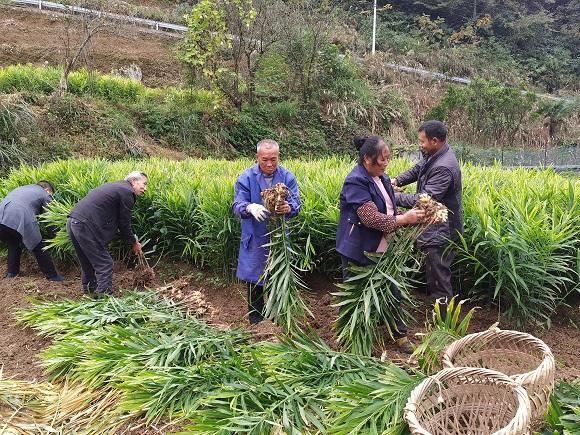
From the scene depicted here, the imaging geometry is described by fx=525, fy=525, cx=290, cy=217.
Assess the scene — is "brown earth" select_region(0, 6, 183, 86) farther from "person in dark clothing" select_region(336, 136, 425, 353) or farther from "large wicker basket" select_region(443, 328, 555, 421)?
"large wicker basket" select_region(443, 328, 555, 421)

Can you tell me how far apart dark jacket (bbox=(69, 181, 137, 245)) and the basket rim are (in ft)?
11.1

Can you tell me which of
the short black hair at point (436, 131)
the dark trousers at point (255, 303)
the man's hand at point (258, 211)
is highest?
the short black hair at point (436, 131)

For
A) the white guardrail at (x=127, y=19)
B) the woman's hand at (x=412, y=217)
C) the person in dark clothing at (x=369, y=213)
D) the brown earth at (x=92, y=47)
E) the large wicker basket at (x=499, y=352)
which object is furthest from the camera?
the brown earth at (x=92, y=47)

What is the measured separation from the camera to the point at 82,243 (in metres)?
5.01

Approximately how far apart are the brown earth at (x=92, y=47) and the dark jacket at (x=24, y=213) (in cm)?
1319

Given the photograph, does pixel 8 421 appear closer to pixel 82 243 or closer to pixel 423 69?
pixel 82 243

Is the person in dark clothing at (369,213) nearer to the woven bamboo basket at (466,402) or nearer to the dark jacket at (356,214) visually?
the dark jacket at (356,214)

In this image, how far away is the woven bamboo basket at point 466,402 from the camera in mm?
2584

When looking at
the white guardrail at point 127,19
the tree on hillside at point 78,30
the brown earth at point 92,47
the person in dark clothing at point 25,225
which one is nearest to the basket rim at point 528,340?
the person in dark clothing at point 25,225

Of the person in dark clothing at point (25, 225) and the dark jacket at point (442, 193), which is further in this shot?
the person in dark clothing at point (25, 225)

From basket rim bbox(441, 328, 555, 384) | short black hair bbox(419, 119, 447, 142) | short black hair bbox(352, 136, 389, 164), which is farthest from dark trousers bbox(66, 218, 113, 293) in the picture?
basket rim bbox(441, 328, 555, 384)

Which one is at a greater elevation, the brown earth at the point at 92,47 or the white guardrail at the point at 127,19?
the white guardrail at the point at 127,19

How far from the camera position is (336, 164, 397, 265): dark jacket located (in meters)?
3.57

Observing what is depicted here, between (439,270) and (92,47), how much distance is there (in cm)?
1854
